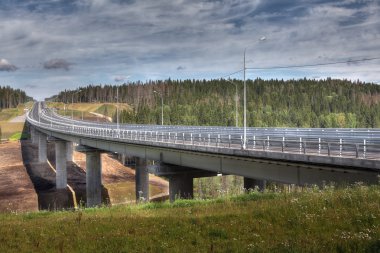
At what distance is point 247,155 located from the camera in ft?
91.6

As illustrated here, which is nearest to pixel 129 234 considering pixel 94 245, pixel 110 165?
pixel 94 245

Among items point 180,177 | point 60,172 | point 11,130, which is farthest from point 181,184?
point 11,130

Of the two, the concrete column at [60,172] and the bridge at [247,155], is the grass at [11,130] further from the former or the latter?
the bridge at [247,155]

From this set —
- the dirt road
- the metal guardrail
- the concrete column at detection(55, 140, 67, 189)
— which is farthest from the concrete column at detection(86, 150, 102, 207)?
the concrete column at detection(55, 140, 67, 189)

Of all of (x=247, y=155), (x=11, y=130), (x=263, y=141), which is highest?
(x=263, y=141)

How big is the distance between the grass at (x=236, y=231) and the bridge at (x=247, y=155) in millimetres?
5515

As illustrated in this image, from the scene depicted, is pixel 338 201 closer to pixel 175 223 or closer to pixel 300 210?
pixel 300 210

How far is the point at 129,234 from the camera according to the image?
13.3 metres

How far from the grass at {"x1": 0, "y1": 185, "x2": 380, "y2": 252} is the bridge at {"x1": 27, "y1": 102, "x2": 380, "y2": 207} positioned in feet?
18.1

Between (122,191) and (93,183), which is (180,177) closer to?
(93,183)

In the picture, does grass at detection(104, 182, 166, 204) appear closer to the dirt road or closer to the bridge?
the bridge

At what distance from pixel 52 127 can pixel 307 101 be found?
459ft

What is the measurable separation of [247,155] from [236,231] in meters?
15.3

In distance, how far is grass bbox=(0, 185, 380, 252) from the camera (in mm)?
10703
